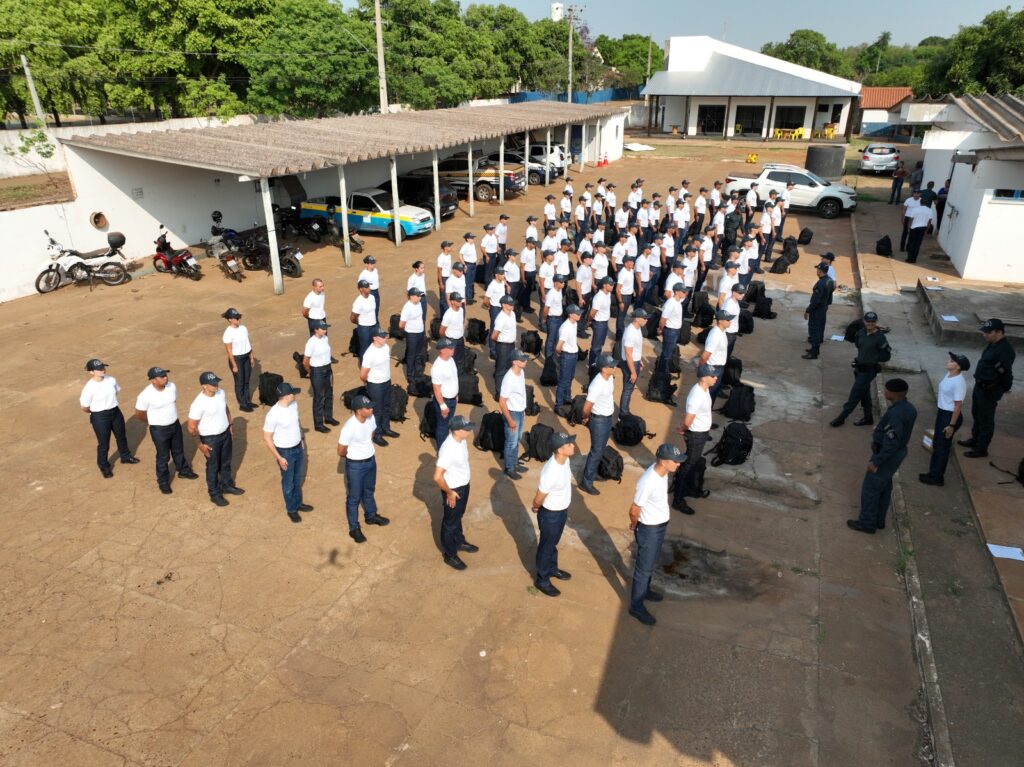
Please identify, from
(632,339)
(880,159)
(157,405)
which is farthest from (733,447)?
(880,159)

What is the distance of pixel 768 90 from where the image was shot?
46.8 m

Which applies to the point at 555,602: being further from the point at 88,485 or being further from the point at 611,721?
the point at 88,485

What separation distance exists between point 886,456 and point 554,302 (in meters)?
5.42

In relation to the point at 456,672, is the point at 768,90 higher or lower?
higher

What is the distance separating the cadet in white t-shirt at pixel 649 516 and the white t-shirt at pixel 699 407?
1.51 m

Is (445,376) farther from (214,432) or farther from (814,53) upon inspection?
(814,53)

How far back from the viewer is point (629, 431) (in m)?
9.25

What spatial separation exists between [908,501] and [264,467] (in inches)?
314

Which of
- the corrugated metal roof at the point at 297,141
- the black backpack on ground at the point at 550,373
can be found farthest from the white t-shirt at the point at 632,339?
the corrugated metal roof at the point at 297,141

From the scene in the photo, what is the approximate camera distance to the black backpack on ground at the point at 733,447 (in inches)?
345

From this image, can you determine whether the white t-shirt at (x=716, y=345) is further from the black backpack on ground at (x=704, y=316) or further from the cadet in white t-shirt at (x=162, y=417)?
the cadet in white t-shirt at (x=162, y=417)

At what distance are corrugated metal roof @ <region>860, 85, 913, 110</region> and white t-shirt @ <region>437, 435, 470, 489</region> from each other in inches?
2609

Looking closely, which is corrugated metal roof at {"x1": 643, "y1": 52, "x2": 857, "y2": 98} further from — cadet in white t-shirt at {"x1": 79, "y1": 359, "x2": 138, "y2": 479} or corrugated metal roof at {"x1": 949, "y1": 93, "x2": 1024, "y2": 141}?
cadet in white t-shirt at {"x1": 79, "y1": 359, "x2": 138, "y2": 479}

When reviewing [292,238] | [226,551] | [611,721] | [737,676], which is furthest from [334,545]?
[292,238]
